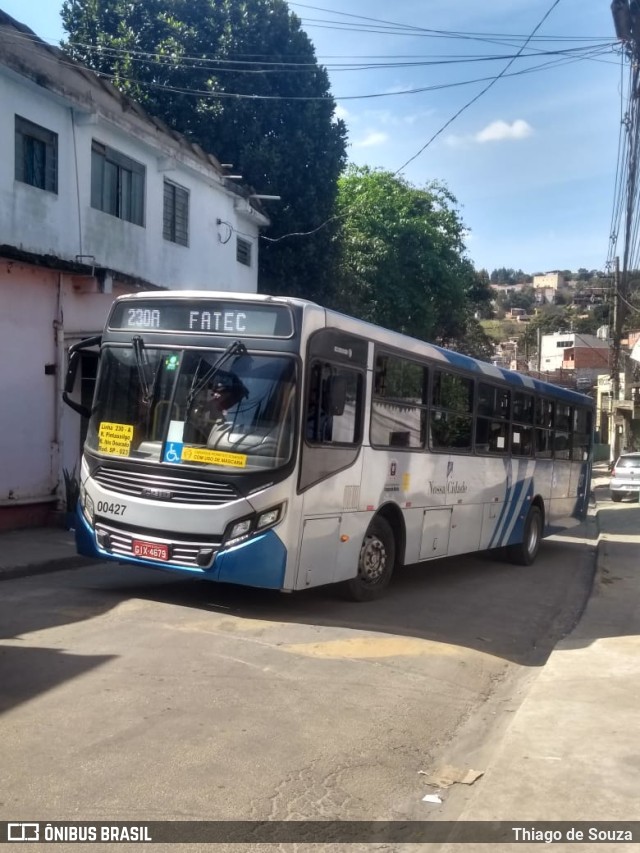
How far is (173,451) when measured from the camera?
26.2ft

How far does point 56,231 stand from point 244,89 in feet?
37.8

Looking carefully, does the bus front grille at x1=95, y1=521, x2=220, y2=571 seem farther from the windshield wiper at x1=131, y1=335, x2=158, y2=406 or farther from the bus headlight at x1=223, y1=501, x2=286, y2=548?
the windshield wiper at x1=131, y1=335, x2=158, y2=406

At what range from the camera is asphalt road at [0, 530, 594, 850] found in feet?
14.4

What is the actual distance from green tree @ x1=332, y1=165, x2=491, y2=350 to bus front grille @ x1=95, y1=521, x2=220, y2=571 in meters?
20.4

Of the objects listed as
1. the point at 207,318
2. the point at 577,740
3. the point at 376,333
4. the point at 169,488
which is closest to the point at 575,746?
the point at 577,740

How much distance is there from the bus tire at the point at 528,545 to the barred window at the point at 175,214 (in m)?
9.42

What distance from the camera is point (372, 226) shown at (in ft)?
102

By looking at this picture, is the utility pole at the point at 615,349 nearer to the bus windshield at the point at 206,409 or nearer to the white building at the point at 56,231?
the white building at the point at 56,231

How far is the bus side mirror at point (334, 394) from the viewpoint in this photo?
8234 mm

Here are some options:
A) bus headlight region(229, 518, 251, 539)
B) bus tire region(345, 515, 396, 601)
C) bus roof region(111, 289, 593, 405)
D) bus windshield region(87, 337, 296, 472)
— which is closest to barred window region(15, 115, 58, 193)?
bus roof region(111, 289, 593, 405)

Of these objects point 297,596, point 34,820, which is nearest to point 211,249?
point 297,596

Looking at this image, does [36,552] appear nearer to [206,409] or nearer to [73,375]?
[73,375]

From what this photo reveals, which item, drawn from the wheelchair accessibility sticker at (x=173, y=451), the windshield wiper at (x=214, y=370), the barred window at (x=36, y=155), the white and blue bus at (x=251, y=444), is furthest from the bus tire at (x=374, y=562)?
the barred window at (x=36, y=155)

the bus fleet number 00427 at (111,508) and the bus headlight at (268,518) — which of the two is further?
the bus fleet number 00427 at (111,508)
